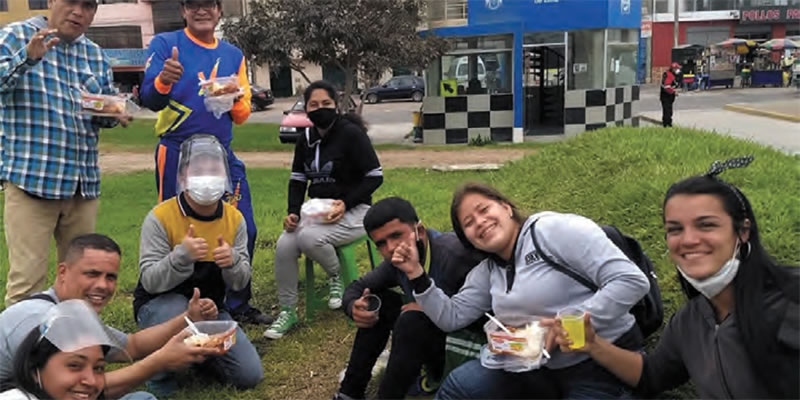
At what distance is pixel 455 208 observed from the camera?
2.60 meters

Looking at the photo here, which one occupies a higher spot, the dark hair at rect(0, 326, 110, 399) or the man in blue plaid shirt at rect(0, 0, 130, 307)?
the man in blue plaid shirt at rect(0, 0, 130, 307)

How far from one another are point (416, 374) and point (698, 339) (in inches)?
49.1

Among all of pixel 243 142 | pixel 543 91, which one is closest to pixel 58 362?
pixel 543 91

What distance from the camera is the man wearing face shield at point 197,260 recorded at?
3312 mm

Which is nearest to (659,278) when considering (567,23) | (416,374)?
(416,374)

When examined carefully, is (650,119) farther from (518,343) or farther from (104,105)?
(518,343)

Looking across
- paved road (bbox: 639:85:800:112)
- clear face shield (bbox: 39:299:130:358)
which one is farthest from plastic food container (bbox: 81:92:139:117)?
paved road (bbox: 639:85:800:112)

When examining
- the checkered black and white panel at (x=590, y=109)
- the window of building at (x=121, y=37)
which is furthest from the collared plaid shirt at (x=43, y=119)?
the window of building at (x=121, y=37)

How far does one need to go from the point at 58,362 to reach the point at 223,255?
1.23 m

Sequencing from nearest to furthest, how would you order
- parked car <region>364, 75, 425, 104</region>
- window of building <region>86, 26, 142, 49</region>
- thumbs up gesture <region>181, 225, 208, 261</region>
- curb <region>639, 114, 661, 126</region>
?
thumbs up gesture <region>181, 225, 208, 261</region> → curb <region>639, 114, 661, 126</region> → window of building <region>86, 26, 142, 49</region> → parked car <region>364, 75, 425, 104</region>

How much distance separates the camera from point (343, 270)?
4.26m

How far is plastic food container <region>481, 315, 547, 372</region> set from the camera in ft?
7.36

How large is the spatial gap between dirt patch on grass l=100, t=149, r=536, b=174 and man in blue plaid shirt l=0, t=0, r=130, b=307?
26.4ft

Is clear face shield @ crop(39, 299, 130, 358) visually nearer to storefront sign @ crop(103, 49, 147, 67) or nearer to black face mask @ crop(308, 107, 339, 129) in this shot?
black face mask @ crop(308, 107, 339, 129)
